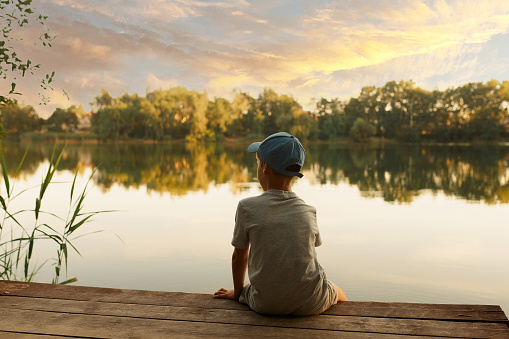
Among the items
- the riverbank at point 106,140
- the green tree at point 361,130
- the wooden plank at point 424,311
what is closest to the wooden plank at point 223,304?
the wooden plank at point 424,311

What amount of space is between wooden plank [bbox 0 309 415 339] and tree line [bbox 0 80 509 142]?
27957 millimetres

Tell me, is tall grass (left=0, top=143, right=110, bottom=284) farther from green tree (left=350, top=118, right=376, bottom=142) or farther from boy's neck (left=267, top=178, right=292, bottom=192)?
green tree (left=350, top=118, right=376, bottom=142)

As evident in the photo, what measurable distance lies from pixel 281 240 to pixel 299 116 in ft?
95.7

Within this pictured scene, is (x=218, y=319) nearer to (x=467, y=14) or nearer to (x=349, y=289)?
(x=349, y=289)

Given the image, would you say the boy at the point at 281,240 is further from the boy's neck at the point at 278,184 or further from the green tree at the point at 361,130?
the green tree at the point at 361,130

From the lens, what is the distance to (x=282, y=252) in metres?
1.71

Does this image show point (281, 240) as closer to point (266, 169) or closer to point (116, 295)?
point (266, 169)

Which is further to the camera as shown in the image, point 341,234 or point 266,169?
point 341,234

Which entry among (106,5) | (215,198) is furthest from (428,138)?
(215,198)

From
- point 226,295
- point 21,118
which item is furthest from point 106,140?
point 226,295

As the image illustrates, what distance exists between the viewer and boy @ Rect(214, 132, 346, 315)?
171cm

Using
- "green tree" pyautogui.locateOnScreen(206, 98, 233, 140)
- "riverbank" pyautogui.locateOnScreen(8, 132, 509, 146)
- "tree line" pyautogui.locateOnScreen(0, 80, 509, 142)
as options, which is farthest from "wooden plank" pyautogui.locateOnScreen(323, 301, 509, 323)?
"green tree" pyautogui.locateOnScreen(206, 98, 233, 140)

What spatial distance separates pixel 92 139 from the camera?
3466cm

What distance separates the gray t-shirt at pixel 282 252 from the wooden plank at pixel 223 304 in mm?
159
